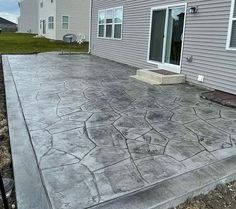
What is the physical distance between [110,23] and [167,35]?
5004 mm

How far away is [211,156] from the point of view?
3.46 meters

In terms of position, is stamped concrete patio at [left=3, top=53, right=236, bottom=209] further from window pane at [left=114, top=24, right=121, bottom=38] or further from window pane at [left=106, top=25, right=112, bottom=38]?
window pane at [left=106, top=25, right=112, bottom=38]

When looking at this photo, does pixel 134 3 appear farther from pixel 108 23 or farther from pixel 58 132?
pixel 58 132

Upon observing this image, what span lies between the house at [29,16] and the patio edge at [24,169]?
3685 centimetres

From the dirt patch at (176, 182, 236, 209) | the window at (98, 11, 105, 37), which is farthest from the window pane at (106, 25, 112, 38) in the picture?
the dirt patch at (176, 182, 236, 209)

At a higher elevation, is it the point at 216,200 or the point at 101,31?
the point at 101,31

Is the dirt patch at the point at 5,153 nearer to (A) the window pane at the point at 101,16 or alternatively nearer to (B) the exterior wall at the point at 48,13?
(A) the window pane at the point at 101,16

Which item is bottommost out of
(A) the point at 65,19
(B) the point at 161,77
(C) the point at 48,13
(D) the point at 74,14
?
(B) the point at 161,77

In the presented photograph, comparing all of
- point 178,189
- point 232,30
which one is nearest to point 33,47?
point 232,30

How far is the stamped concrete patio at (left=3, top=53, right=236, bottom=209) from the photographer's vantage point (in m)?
2.65

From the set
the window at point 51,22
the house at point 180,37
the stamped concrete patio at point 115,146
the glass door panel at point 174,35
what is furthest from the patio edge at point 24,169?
the window at point 51,22

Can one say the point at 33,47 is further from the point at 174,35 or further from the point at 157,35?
the point at 174,35

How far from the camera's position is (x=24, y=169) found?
9.77 feet

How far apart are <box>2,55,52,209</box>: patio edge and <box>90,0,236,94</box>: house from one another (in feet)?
15.1
